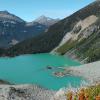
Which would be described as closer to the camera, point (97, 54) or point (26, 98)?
point (26, 98)

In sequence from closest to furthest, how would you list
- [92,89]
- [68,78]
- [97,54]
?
[92,89]
[68,78]
[97,54]

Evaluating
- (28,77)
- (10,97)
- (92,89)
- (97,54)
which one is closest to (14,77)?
(28,77)

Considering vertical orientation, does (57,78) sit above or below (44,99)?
above

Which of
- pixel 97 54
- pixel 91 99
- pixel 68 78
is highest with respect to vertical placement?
pixel 97 54

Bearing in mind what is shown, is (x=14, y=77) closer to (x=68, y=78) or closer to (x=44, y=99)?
(x=68, y=78)

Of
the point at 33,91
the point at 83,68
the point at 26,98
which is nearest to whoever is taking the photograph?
the point at 26,98

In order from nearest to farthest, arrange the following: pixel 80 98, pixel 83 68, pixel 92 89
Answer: pixel 80 98 < pixel 92 89 < pixel 83 68

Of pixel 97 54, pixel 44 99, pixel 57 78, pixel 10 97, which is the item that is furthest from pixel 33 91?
pixel 97 54

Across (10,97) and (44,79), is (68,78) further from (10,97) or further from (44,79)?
(10,97)

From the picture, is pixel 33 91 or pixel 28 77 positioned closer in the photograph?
pixel 33 91

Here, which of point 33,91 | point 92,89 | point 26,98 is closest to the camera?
point 92,89
